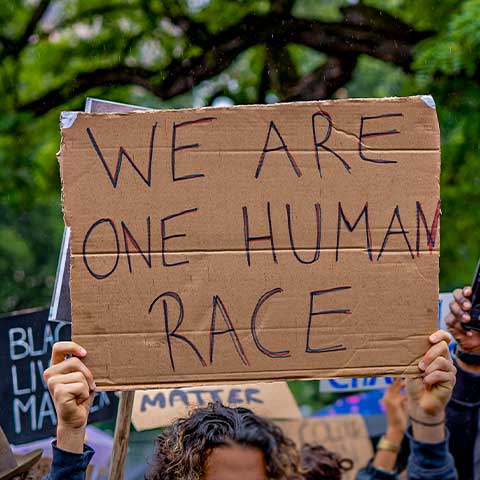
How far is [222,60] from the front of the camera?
5359 millimetres

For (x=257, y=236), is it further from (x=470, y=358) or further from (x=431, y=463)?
(x=470, y=358)

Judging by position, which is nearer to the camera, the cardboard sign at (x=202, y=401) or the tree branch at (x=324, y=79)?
the cardboard sign at (x=202, y=401)

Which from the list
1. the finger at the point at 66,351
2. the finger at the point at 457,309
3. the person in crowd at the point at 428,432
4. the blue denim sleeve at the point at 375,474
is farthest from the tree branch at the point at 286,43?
the finger at the point at 66,351

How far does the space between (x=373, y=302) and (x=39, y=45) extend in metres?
4.63

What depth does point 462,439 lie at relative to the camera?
9.83 feet

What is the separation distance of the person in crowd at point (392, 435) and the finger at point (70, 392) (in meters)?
1.69

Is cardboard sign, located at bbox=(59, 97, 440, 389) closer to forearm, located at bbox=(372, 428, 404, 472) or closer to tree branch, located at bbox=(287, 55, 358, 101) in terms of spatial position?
forearm, located at bbox=(372, 428, 404, 472)

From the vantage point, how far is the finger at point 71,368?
212 centimetres

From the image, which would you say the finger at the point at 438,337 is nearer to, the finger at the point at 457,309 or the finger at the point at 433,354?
the finger at the point at 433,354

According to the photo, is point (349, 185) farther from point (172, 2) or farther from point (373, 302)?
point (172, 2)

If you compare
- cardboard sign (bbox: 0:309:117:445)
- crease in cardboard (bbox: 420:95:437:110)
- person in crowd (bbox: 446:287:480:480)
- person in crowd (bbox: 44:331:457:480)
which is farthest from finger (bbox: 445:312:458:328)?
cardboard sign (bbox: 0:309:117:445)

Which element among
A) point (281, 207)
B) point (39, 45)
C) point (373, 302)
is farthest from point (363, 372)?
point (39, 45)

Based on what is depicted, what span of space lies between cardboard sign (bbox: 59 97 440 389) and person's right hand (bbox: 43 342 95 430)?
0.30 feet

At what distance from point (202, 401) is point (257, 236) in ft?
6.10
